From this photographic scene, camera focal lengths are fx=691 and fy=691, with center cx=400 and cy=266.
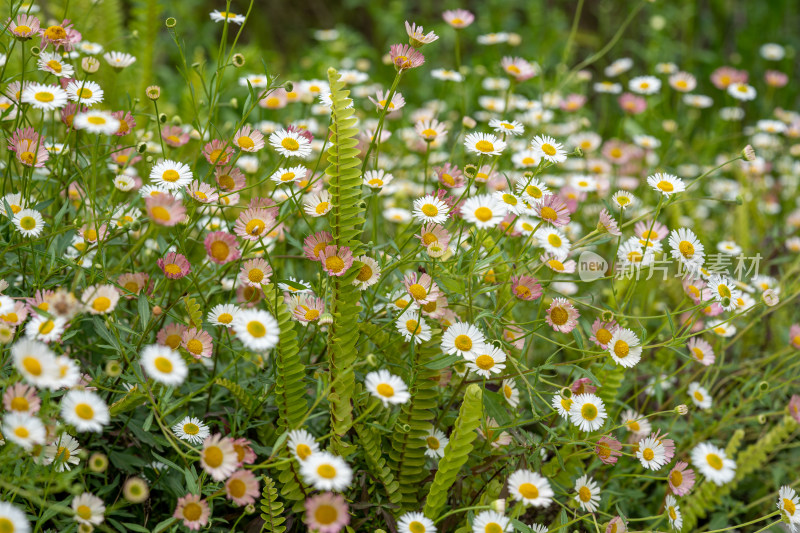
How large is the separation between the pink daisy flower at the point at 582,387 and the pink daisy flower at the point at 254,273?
1.63ft

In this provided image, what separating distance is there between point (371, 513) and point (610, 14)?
148 inches

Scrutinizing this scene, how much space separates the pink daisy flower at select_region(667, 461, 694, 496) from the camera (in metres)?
1.07

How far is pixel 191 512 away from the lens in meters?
0.82

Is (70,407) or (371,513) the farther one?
(371,513)

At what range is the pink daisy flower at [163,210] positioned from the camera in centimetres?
77

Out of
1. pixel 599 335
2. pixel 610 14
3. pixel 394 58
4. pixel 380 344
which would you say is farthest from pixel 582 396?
pixel 610 14

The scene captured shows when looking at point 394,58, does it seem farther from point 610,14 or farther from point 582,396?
point 610,14

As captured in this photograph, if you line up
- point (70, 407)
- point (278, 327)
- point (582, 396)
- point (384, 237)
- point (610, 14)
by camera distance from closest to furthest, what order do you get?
point (70, 407)
point (278, 327)
point (582, 396)
point (384, 237)
point (610, 14)

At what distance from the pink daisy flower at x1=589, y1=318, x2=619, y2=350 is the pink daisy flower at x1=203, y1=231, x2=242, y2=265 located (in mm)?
565

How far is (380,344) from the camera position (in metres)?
1.11

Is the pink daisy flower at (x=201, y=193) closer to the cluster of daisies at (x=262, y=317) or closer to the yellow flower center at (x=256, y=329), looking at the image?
the cluster of daisies at (x=262, y=317)

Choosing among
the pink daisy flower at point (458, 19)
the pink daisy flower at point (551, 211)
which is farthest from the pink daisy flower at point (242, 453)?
the pink daisy flower at point (458, 19)

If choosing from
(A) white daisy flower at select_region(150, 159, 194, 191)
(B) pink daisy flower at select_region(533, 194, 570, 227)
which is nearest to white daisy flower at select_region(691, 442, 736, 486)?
(B) pink daisy flower at select_region(533, 194, 570, 227)
